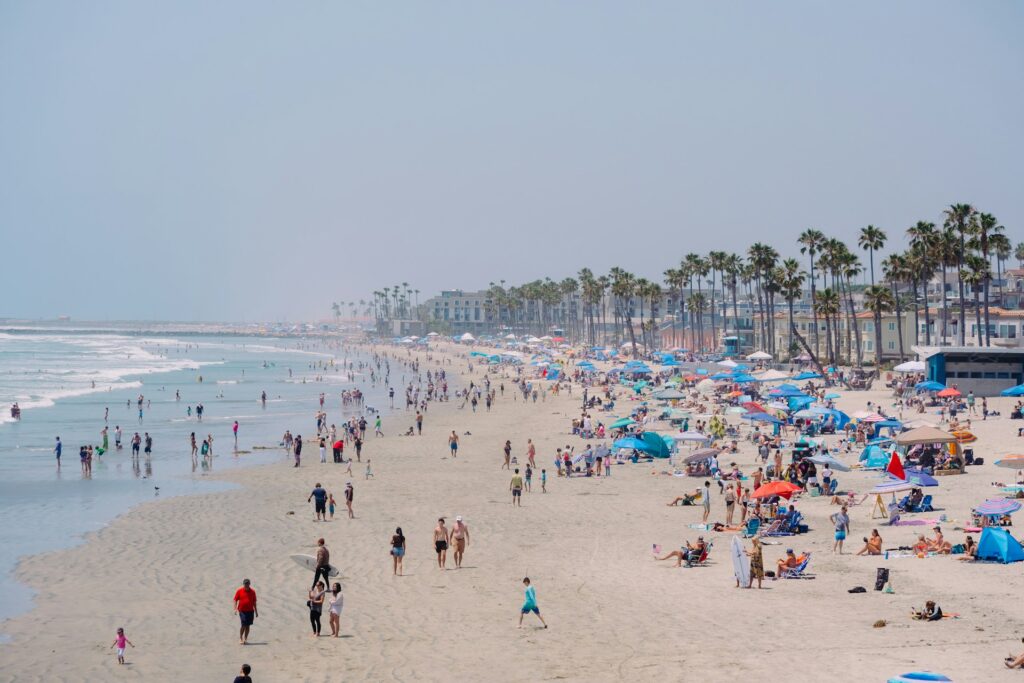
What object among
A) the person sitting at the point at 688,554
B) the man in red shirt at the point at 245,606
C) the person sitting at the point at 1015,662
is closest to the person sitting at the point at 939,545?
the person sitting at the point at 688,554

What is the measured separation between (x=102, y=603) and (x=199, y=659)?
4236 mm

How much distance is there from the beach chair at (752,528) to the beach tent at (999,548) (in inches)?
183

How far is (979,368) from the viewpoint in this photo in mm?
45562

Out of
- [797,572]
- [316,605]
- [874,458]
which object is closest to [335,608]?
[316,605]

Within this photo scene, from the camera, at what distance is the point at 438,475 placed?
32281mm

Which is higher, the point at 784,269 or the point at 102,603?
the point at 784,269

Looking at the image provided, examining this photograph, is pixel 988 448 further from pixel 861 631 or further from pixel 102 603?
pixel 102 603

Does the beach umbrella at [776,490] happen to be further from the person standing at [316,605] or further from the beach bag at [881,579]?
the person standing at [316,605]

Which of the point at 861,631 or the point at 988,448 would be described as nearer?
the point at 861,631

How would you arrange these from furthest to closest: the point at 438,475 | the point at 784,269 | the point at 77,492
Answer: the point at 784,269 < the point at 438,475 < the point at 77,492

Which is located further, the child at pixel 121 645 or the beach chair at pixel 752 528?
the beach chair at pixel 752 528

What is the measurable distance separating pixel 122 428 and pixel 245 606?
34293 millimetres

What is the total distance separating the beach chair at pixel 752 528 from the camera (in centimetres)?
2089

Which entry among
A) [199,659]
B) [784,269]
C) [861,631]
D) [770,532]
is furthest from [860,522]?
[784,269]
